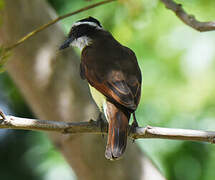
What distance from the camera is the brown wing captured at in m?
3.17

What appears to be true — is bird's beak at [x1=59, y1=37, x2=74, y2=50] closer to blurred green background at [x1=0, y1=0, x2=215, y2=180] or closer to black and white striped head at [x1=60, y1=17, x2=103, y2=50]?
black and white striped head at [x1=60, y1=17, x2=103, y2=50]

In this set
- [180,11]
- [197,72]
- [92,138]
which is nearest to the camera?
[180,11]

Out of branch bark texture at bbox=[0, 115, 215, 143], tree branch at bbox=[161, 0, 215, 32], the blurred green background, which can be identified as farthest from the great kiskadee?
the blurred green background

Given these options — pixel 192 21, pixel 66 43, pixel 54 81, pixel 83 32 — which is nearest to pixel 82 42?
pixel 83 32

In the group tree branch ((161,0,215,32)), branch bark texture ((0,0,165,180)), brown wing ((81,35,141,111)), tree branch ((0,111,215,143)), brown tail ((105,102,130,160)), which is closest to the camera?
tree branch ((0,111,215,143))

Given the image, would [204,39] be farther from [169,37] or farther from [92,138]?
[92,138]

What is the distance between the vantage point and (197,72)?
15.8 feet

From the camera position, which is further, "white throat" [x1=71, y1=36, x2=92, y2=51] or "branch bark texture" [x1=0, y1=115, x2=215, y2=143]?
"white throat" [x1=71, y1=36, x2=92, y2=51]

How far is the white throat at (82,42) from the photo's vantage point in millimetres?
3868

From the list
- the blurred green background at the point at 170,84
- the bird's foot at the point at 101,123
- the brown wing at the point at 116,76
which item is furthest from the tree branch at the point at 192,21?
the blurred green background at the point at 170,84

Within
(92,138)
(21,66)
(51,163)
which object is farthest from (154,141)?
(21,66)

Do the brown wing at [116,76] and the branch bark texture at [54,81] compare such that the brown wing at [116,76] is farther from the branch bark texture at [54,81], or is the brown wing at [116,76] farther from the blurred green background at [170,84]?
the blurred green background at [170,84]

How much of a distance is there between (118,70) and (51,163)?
2056 millimetres

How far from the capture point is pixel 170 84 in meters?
4.89
